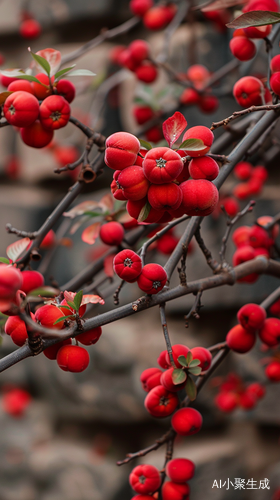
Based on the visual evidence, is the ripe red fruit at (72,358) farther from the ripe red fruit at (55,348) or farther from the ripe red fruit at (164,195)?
the ripe red fruit at (164,195)

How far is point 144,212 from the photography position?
32 centimetres

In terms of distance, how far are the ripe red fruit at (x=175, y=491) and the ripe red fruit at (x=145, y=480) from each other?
0.04 feet

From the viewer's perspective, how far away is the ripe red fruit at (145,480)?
0.42 metres

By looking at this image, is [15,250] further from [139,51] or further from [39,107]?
[139,51]

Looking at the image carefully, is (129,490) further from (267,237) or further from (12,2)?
(12,2)

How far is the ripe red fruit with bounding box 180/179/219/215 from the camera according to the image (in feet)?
1.01

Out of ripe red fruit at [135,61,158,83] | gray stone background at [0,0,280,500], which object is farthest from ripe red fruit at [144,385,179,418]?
ripe red fruit at [135,61,158,83]

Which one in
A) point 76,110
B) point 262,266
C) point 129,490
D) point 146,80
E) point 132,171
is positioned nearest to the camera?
point 132,171

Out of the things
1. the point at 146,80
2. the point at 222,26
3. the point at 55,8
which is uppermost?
the point at 55,8

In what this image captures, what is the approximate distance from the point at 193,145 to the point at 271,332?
0.26 metres

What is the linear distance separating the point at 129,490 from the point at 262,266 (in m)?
0.73

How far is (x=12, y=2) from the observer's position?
3.64ft

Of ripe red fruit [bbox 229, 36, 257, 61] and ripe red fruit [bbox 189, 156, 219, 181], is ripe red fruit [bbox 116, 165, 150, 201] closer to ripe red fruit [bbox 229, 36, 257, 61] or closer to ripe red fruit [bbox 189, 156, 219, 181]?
ripe red fruit [bbox 189, 156, 219, 181]

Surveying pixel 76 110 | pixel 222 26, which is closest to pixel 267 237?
pixel 222 26
